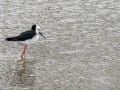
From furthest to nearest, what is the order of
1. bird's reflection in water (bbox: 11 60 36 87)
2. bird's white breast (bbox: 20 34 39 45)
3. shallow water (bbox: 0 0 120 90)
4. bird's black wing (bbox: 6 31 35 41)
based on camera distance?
bird's white breast (bbox: 20 34 39 45) → bird's black wing (bbox: 6 31 35 41) → shallow water (bbox: 0 0 120 90) → bird's reflection in water (bbox: 11 60 36 87)

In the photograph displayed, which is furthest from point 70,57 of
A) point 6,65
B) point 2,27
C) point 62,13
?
point 62,13

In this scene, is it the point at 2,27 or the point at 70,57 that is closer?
the point at 70,57

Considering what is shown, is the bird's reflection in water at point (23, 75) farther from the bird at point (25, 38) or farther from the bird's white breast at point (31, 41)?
the bird's white breast at point (31, 41)

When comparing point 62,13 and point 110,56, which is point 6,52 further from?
point 62,13

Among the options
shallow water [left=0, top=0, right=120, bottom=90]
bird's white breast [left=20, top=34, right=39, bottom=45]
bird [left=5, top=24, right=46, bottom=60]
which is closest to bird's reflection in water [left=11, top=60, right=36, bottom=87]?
shallow water [left=0, top=0, right=120, bottom=90]

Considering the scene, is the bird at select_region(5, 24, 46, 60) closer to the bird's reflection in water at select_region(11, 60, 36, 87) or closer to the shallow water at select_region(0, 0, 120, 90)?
the shallow water at select_region(0, 0, 120, 90)

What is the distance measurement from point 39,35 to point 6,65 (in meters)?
3.11

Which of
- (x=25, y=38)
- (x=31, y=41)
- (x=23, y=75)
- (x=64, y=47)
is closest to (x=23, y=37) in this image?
(x=25, y=38)

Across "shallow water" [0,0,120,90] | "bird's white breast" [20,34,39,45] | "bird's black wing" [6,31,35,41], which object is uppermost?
"bird's black wing" [6,31,35,41]

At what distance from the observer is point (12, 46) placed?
618 inches

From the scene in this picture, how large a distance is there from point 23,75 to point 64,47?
263 cm

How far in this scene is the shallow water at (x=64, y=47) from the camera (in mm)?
12570

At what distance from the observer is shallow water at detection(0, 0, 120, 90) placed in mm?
12570

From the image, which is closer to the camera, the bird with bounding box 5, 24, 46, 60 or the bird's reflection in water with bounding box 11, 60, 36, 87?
the bird's reflection in water with bounding box 11, 60, 36, 87
